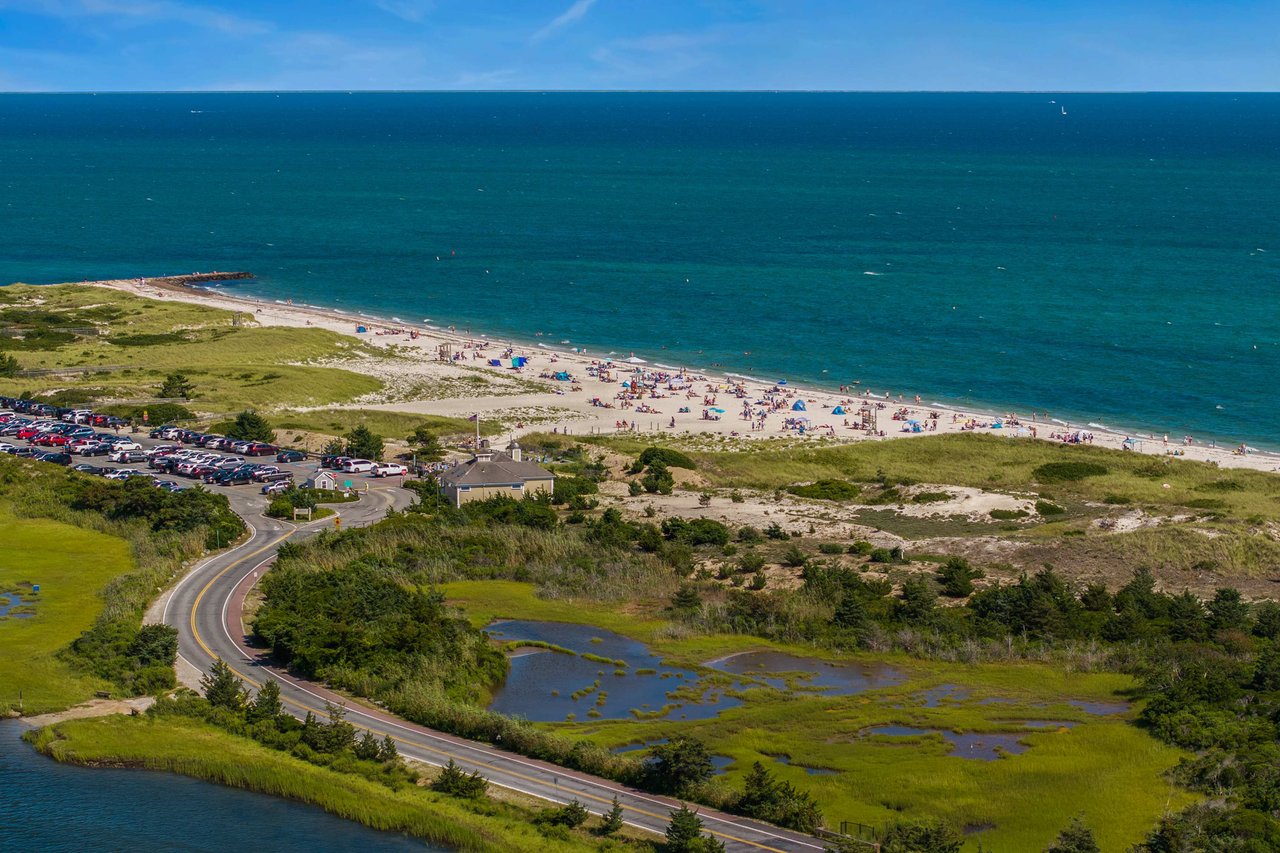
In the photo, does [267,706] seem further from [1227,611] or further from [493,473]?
[1227,611]

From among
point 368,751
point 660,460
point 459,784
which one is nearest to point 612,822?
point 459,784

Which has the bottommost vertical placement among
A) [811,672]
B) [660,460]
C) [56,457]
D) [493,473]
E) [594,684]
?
[594,684]

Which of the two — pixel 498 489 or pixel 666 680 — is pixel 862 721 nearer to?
pixel 666 680

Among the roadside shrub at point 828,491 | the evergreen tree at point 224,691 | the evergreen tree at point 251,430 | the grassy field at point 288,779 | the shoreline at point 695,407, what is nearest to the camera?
the grassy field at point 288,779

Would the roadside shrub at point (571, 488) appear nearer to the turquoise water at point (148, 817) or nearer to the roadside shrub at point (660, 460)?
the roadside shrub at point (660, 460)

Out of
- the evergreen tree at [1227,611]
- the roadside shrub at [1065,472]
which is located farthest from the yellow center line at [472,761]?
the roadside shrub at [1065,472]
